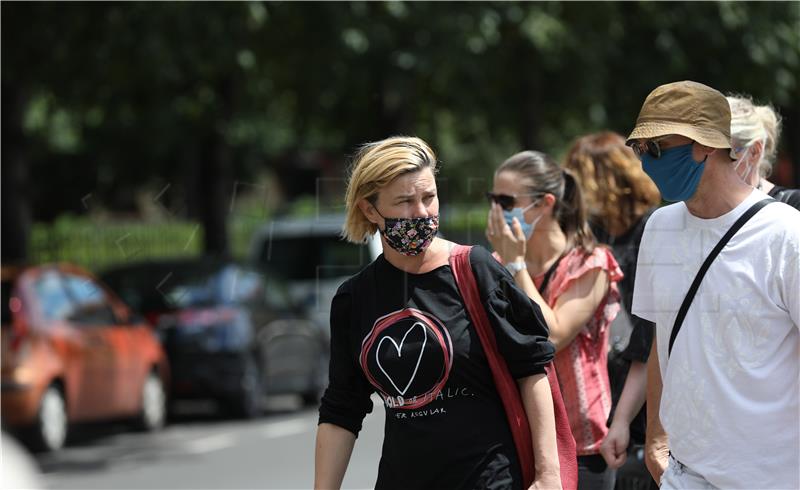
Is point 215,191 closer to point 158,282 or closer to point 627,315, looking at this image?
point 158,282

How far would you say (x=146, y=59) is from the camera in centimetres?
1233

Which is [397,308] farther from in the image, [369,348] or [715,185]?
[715,185]

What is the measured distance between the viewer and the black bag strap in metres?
3.37

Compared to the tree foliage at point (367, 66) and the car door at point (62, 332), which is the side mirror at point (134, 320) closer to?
the car door at point (62, 332)

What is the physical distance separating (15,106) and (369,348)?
13450 mm

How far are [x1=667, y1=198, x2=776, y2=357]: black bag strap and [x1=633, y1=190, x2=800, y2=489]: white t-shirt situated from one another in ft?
0.04

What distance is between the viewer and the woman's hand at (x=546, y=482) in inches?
140

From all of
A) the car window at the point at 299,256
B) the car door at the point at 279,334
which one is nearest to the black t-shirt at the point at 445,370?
the car door at the point at 279,334

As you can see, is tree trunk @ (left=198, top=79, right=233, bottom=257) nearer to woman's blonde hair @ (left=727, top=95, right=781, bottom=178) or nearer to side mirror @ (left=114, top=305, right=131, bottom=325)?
side mirror @ (left=114, top=305, right=131, bottom=325)

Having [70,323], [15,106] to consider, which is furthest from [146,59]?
[15,106]

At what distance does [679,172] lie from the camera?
136 inches

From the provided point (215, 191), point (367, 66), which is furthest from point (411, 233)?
point (215, 191)

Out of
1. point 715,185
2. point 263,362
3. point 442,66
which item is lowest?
point 263,362

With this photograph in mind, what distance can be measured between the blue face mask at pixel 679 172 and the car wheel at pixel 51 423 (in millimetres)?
8656
